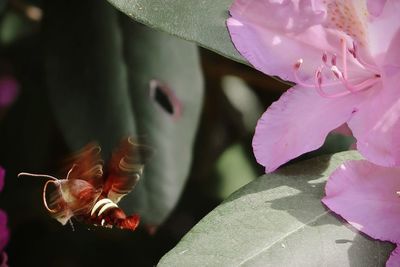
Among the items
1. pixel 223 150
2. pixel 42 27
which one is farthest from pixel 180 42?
pixel 223 150

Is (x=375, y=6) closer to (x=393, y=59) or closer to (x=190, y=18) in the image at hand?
(x=393, y=59)

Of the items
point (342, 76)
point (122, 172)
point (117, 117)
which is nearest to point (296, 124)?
point (342, 76)

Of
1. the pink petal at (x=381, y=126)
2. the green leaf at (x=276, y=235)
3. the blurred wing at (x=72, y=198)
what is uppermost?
the pink petal at (x=381, y=126)

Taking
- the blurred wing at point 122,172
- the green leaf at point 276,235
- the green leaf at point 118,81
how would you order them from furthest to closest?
the green leaf at point 118,81 < the blurred wing at point 122,172 < the green leaf at point 276,235

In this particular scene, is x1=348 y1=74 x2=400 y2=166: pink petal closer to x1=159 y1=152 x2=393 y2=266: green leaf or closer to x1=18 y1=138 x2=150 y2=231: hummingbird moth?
x1=159 y1=152 x2=393 y2=266: green leaf

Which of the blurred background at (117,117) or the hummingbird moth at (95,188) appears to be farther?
the blurred background at (117,117)

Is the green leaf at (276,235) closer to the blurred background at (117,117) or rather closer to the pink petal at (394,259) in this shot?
the pink petal at (394,259)

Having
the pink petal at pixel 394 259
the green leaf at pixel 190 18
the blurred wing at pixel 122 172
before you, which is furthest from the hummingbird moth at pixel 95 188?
the pink petal at pixel 394 259
